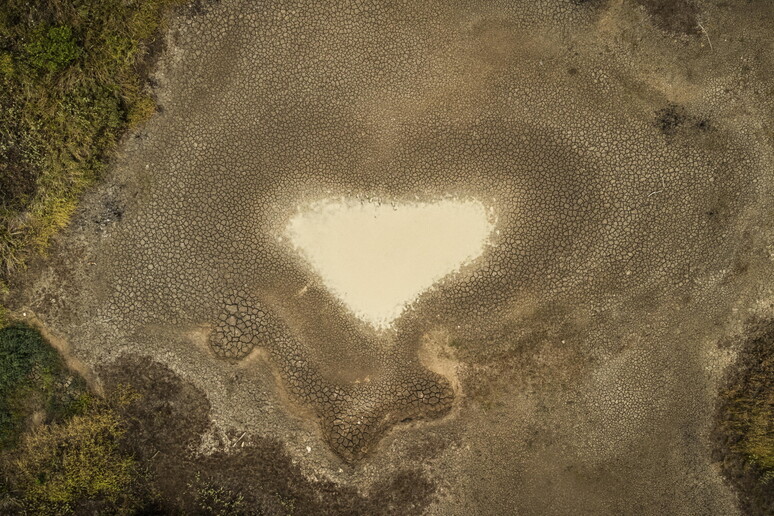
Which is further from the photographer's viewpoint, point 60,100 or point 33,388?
point 33,388

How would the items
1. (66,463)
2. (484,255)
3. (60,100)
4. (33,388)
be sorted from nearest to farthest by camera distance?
(60,100)
(66,463)
(33,388)
(484,255)

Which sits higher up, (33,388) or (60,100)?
(60,100)

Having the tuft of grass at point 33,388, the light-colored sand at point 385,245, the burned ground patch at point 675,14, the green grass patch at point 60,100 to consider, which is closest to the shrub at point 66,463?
the tuft of grass at point 33,388

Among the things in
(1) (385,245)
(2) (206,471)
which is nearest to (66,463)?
(2) (206,471)

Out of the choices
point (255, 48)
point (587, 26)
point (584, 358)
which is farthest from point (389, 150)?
point (584, 358)

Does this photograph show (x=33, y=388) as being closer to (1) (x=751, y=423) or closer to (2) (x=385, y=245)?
(2) (x=385, y=245)

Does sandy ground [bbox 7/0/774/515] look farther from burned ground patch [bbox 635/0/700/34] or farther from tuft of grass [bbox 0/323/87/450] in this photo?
tuft of grass [bbox 0/323/87/450]

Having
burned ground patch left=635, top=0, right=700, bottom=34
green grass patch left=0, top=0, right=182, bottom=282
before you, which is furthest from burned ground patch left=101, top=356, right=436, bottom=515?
burned ground patch left=635, top=0, right=700, bottom=34

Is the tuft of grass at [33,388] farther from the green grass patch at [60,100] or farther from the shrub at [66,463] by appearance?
the green grass patch at [60,100]
